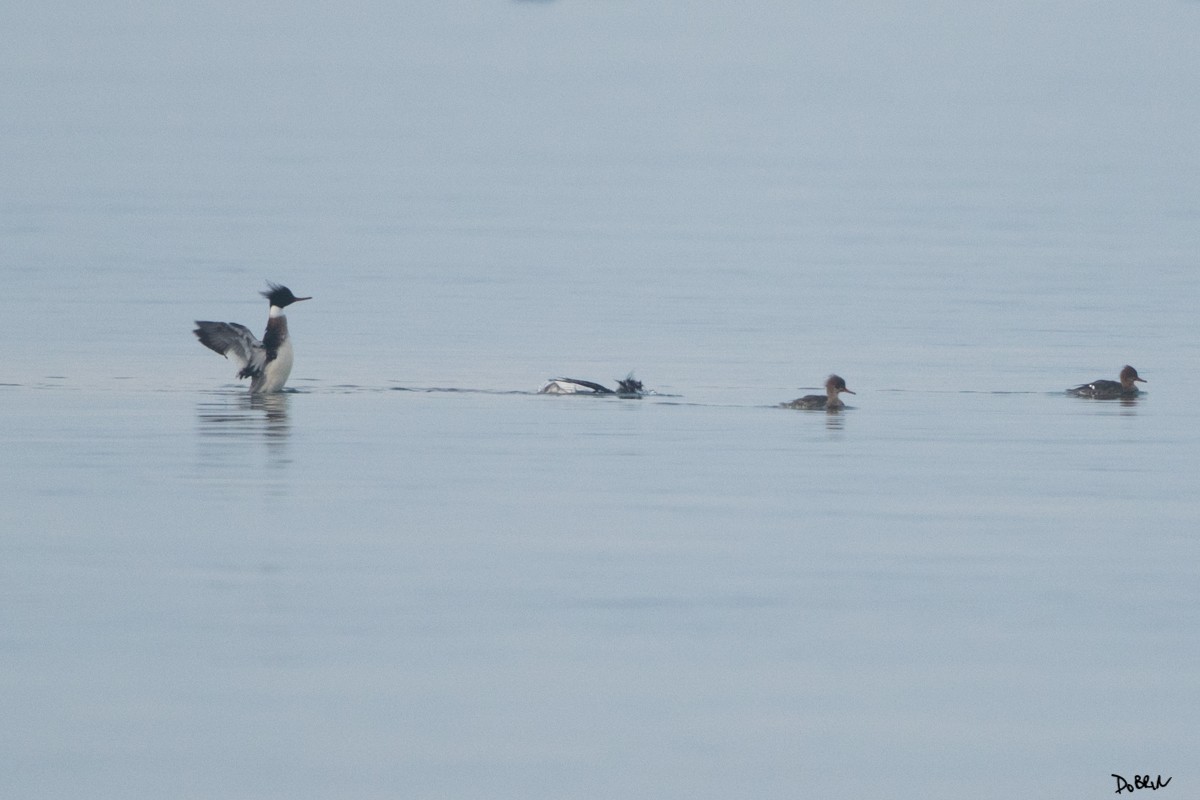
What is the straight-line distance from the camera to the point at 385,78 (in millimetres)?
129750

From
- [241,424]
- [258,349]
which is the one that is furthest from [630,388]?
[241,424]

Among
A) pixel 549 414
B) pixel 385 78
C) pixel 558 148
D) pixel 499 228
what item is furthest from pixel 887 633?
pixel 385 78

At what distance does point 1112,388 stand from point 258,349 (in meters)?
7.04

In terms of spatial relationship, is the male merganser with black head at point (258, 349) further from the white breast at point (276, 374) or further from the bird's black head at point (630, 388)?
the bird's black head at point (630, 388)

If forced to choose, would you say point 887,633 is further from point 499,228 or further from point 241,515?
point 499,228

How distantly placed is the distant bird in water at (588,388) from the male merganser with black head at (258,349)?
2.19 metres

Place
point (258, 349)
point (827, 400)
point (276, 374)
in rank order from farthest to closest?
point (258, 349) → point (276, 374) → point (827, 400)

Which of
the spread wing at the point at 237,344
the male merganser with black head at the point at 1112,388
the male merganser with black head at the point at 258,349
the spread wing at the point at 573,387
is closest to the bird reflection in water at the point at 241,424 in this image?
the male merganser with black head at the point at 258,349

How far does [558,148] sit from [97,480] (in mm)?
58963
